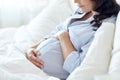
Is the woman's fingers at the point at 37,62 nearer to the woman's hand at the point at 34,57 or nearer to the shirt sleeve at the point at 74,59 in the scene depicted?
the woman's hand at the point at 34,57

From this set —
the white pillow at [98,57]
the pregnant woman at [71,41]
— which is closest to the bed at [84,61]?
the white pillow at [98,57]

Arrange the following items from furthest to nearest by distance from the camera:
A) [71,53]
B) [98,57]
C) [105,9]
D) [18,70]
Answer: [105,9] < [71,53] < [18,70] < [98,57]

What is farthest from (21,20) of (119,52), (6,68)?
(119,52)

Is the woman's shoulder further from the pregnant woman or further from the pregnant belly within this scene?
the pregnant belly

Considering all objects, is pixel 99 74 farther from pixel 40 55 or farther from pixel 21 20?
pixel 21 20

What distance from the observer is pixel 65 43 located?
4.48 ft

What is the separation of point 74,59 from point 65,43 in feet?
0.42

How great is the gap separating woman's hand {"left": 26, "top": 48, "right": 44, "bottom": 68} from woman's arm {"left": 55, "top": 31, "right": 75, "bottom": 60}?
0.14m

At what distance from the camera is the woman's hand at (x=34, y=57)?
136 centimetres

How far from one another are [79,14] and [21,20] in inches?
35.7

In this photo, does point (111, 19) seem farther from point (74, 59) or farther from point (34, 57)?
point (34, 57)

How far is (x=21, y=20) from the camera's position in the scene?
2334 mm

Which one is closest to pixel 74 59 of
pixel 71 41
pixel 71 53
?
pixel 71 53

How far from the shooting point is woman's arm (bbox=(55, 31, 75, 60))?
1336 millimetres
